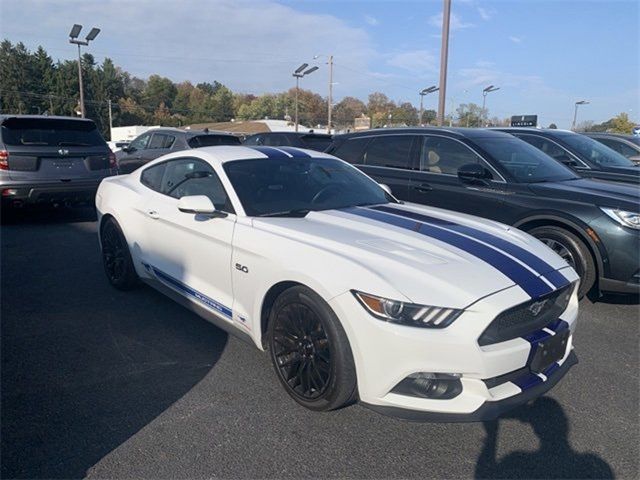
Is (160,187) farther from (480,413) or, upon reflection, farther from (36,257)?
(480,413)

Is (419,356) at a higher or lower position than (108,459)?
higher


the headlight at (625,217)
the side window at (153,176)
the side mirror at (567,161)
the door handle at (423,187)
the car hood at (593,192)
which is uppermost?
the side mirror at (567,161)

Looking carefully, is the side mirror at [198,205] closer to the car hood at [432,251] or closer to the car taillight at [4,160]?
the car hood at [432,251]

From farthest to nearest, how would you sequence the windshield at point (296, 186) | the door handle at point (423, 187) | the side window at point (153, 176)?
the door handle at point (423, 187)
the side window at point (153, 176)
the windshield at point (296, 186)

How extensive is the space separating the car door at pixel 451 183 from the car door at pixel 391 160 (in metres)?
0.12

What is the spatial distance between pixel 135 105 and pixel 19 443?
106352mm

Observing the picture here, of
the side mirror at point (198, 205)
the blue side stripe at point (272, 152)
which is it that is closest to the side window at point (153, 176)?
the blue side stripe at point (272, 152)

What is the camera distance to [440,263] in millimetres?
2713

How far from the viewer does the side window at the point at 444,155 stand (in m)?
5.75

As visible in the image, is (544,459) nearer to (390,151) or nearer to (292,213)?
(292,213)

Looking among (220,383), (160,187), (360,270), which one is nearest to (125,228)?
(160,187)

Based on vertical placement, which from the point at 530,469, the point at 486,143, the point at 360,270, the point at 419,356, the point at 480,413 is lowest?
the point at 530,469

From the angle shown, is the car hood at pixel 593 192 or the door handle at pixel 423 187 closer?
the car hood at pixel 593 192

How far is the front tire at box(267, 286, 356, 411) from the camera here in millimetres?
2631
